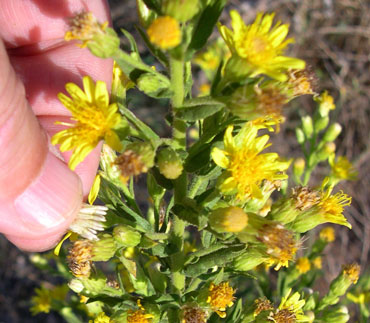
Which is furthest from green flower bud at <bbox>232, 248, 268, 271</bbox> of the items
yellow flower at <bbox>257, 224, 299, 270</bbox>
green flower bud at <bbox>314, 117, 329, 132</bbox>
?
green flower bud at <bbox>314, 117, 329, 132</bbox>

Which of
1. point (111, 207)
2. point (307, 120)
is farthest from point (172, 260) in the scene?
point (307, 120)

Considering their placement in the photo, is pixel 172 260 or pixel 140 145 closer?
pixel 140 145

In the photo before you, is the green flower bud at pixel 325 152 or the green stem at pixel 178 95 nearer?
the green stem at pixel 178 95

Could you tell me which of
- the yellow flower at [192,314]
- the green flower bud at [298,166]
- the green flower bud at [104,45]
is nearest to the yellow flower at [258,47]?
the green flower bud at [104,45]

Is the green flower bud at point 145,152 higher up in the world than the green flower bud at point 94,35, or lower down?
lower down

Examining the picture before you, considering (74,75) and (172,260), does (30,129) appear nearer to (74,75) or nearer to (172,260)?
(74,75)

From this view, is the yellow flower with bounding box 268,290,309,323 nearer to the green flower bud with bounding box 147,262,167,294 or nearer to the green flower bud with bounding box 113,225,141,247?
the green flower bud with bounding box 147,262,167,294

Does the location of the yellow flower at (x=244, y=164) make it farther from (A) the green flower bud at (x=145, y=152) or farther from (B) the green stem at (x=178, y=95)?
(A) the green flower bud at (x=145, y=152)
